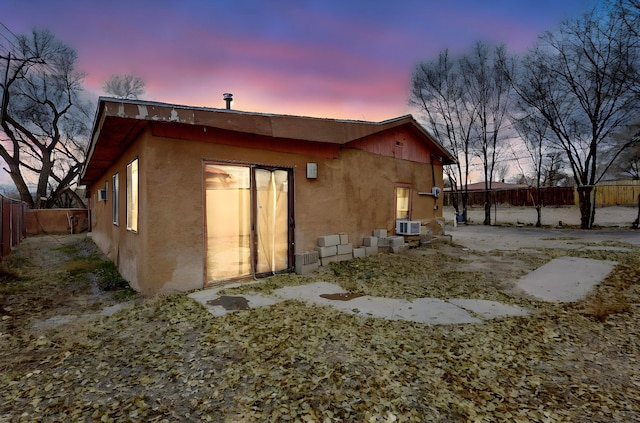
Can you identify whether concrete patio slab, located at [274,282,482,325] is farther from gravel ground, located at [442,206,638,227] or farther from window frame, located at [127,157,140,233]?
gravel ground, located at [442,206,638,227]

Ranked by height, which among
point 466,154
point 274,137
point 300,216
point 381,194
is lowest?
point 300,216

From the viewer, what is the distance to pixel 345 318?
371cm

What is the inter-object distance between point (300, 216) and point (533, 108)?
15.0 metres

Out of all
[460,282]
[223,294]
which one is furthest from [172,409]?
[460,282]

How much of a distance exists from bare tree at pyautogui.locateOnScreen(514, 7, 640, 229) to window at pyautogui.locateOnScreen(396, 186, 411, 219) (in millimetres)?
9571

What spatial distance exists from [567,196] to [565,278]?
58.5 ft

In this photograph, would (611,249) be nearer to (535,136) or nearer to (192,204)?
(192,204)

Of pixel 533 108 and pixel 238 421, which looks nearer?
pixel 238 421

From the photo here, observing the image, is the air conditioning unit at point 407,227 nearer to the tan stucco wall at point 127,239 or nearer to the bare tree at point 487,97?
the tan stucco wall at point 127,239

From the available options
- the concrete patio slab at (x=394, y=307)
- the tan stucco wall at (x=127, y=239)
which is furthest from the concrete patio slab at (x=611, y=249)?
the tan stucco wall at (x=127, y=239)

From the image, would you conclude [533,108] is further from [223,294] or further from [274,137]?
[223,294]

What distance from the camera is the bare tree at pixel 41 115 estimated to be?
18148 millimetres

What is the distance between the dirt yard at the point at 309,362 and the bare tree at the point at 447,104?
52.2 ft

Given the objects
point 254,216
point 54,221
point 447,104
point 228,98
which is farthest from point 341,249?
point 54,221
